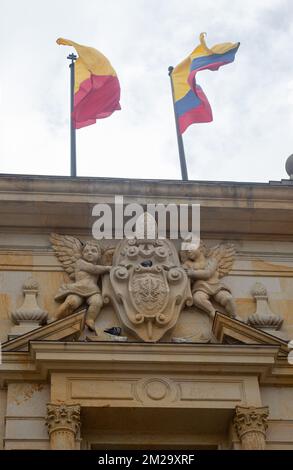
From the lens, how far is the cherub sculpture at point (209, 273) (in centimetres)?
1589

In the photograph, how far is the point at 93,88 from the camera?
19375 millimetres

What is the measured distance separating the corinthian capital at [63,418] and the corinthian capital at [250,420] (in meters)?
2.42

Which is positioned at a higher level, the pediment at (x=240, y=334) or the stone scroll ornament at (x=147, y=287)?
the stone scroll ornament at (x=147, y=287)

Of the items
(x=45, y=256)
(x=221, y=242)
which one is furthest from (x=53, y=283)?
(x=221, y=242)

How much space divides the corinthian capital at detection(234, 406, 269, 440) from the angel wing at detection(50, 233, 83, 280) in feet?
12.2

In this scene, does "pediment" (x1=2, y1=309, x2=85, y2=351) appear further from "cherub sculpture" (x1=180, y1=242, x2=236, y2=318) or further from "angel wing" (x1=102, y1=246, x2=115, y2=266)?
"cherub sculpture" (x1=180, y1=242, x2=236, y2=318)

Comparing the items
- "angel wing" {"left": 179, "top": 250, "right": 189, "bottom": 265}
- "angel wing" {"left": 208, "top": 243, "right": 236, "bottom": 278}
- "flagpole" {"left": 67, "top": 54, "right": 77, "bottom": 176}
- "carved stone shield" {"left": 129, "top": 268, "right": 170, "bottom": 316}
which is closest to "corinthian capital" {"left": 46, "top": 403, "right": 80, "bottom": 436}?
"carved stone shield" {"left": 129, "top": 268, "right": 170, "bottom": 316}

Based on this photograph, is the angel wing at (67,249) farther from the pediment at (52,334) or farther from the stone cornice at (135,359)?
the stone cornice at (135,359)

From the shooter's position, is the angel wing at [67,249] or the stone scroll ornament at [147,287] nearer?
the stone scroll ornament at [147,287]

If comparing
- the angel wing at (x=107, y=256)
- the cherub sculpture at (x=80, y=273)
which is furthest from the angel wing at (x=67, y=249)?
the angel wing at (x=107, y=256)

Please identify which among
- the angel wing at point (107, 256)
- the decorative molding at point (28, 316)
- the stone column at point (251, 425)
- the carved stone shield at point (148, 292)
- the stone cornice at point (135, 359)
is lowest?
the stone column at point (251, 425)

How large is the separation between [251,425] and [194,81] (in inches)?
319

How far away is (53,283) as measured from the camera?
16.1 metres
